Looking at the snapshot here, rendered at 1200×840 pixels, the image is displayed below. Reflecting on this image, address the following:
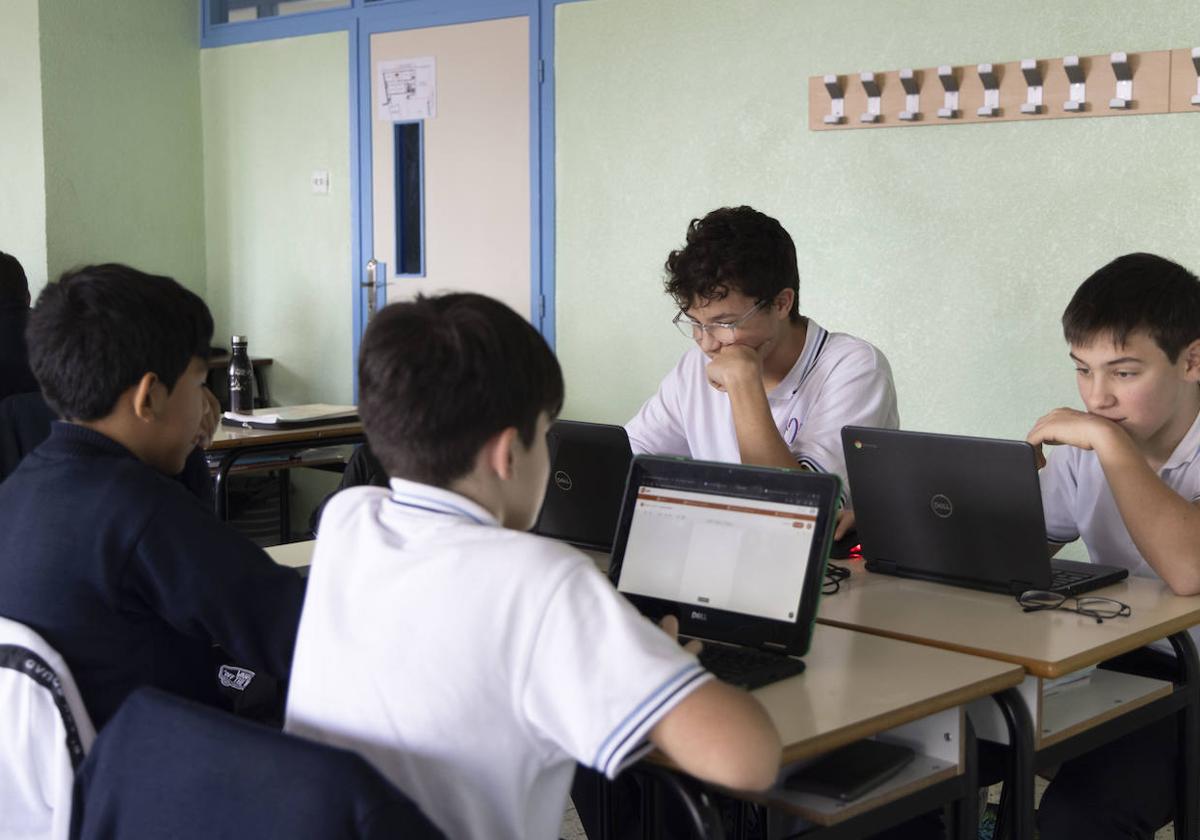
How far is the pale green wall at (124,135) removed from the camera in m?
5.70

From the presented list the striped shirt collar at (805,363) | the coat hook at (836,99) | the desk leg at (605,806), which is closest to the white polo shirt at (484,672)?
the desk leg at (605,806)

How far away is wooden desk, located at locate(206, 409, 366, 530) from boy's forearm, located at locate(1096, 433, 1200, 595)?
7.88 ft

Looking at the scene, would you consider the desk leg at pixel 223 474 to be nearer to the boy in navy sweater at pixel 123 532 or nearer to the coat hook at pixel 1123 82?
the boy in navy sweater at pixel 123 532

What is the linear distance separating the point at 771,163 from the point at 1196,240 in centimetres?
136

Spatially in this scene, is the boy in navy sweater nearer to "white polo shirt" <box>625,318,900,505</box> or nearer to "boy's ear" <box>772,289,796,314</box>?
"white polo shirt" <box>625,318,900,505</box>

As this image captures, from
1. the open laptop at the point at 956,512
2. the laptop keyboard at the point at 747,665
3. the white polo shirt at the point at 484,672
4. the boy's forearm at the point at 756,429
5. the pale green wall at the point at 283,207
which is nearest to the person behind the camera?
the white polo shirt at the point at 484,672

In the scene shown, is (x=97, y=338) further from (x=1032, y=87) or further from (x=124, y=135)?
(x=124, y=135)

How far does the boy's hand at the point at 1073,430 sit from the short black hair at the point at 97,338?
130 cm

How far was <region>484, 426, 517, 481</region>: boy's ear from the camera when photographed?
1.34 meters

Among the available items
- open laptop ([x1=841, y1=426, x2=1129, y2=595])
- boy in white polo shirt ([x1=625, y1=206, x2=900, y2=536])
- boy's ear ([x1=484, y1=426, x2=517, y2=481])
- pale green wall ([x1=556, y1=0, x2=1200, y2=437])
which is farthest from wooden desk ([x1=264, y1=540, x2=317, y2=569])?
pale green wall ([x1=556, y1=0, x2=1200, y2=437])

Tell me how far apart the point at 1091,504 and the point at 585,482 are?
2.87ft

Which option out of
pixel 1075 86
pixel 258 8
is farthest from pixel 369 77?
pixel 1075 86

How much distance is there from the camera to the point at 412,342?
132 cm

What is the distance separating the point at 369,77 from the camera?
5539 millimetres
